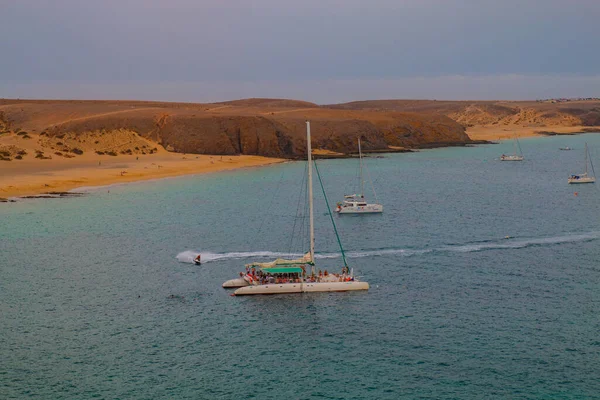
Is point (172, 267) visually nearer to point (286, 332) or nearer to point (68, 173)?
point (286, 332)

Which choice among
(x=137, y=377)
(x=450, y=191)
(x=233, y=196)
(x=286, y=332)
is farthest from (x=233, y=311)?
(x=450, y=191)

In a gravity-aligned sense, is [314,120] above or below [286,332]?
above

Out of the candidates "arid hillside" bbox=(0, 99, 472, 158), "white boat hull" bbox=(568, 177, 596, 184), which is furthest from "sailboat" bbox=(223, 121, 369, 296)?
"arid hillside" bbox=(0, 99, 472, 158)

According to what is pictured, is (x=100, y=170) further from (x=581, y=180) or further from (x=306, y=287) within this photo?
(x=581, y=180)

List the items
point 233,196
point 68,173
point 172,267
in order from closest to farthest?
point 172,267 → point 233,196 → point 68,173

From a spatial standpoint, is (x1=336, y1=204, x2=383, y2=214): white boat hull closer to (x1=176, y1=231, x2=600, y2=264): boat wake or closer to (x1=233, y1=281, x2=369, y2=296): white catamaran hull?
(x1=176, y1=231, x2=600, y2=264): boat wake

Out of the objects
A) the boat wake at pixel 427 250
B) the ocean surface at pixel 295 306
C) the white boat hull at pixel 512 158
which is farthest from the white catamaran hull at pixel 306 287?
the white boat hull at pixel 512 158
